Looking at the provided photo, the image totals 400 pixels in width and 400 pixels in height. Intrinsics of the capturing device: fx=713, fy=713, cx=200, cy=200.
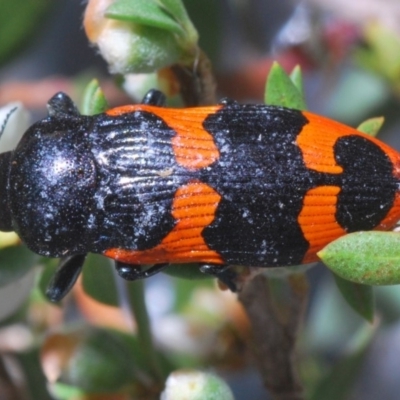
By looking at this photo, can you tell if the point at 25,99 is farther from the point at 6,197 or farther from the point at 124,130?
the point at 124,130

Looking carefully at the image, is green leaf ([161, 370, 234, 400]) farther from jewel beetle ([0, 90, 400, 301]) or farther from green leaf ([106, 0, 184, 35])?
green leaf ([106, 0, 184, 35])

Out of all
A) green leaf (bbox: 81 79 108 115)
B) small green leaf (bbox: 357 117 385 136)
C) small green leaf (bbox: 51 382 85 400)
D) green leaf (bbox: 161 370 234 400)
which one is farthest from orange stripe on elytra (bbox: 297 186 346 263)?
small green leaf (bbox: 51 382 85 400)

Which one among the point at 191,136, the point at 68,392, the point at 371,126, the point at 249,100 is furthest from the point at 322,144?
the point at 249,100

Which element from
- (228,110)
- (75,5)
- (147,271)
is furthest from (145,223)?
(75,5)

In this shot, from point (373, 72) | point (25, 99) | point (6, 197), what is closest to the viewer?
point (6, 197)

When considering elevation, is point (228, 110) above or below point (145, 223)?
above

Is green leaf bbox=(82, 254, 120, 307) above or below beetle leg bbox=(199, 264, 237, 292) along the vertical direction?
below

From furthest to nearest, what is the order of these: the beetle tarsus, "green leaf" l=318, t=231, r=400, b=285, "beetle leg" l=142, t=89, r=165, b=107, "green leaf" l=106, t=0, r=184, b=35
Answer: the beetle tarsus → "beetle leg" l=142, t=89, r=165, b=107 → "green leaf" l=106, t=0, r=184, b=35 → "green leaf" l=318, t=231, r=400, b=285

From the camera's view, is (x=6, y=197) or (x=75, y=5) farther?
(x=75, y=5)
